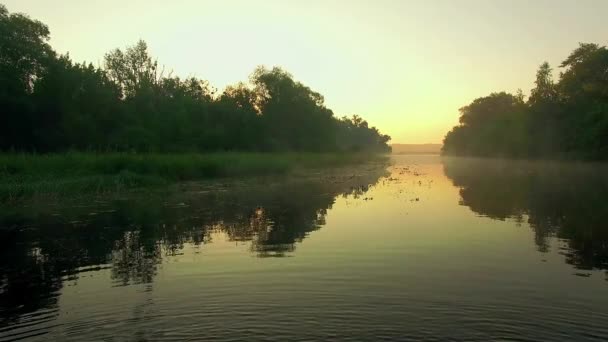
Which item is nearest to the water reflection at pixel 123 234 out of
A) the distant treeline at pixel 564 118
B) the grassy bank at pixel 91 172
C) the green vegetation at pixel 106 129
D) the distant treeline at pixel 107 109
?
the grassy bank at pixel 91 172

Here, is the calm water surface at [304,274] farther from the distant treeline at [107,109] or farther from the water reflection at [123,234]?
the distant treeline at [107,109]

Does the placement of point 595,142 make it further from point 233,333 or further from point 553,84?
point 233,333

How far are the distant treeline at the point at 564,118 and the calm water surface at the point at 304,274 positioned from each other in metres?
58.7

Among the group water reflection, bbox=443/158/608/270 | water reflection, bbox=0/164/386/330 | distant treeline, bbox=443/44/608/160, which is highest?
distant treeline, bbox=443/44/608/160

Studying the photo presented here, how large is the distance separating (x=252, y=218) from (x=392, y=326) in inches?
554

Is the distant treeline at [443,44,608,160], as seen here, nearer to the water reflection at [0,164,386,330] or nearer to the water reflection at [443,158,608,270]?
the water reflection at [443,158,608,270]

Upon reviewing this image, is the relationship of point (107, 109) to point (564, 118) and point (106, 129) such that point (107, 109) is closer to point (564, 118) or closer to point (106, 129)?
point (106, 129)

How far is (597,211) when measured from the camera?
22.3 m

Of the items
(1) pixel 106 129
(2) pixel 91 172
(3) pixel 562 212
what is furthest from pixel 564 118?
(2) pixel 91 172

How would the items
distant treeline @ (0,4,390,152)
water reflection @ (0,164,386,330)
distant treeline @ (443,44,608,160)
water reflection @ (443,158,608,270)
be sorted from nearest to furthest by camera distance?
water reflection @ (0,164,386,330) → water reflection @ (443,158,608,270) → distant treeline @ (0,4,390,152) → distant treeline @ (443,44,608,160)

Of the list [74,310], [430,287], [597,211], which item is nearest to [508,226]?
[597,211]

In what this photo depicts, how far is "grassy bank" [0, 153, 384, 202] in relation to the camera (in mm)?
28406

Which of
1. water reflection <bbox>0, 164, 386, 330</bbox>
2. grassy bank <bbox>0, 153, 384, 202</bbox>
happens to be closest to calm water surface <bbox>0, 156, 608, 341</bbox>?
water reflection <bbox>0, 164, 386, 330</bbox>

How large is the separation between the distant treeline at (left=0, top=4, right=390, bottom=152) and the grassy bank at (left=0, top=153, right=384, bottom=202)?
8.80 meters
